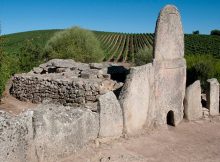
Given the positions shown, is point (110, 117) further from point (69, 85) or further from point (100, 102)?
point (69, 85)

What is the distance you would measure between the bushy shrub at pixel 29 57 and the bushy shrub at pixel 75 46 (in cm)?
249

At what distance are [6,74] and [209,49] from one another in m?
49.6

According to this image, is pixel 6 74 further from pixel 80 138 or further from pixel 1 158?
pixel 1 158

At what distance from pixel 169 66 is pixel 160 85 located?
66 centimetres

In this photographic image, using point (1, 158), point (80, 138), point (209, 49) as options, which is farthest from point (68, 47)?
point (209, 49)

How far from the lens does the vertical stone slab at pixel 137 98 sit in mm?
9945

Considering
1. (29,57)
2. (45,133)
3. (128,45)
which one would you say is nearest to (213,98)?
(45,133)

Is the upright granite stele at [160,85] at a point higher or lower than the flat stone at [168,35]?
lower

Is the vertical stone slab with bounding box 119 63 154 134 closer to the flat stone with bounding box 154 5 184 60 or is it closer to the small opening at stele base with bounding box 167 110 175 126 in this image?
the flat stone with bounding box 154 5 184 60

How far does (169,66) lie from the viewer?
1143cm

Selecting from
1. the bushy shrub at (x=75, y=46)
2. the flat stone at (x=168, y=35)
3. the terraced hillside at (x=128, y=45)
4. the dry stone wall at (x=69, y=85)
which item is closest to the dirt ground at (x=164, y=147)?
the flat stone at (x=168, y=35)

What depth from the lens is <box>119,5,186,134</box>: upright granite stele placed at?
399 inches

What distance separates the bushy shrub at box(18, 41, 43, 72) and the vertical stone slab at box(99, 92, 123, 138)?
519 inches

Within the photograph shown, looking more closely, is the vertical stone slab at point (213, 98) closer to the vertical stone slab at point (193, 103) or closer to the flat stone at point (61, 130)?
the vertical stone slab at point (193, 103)
